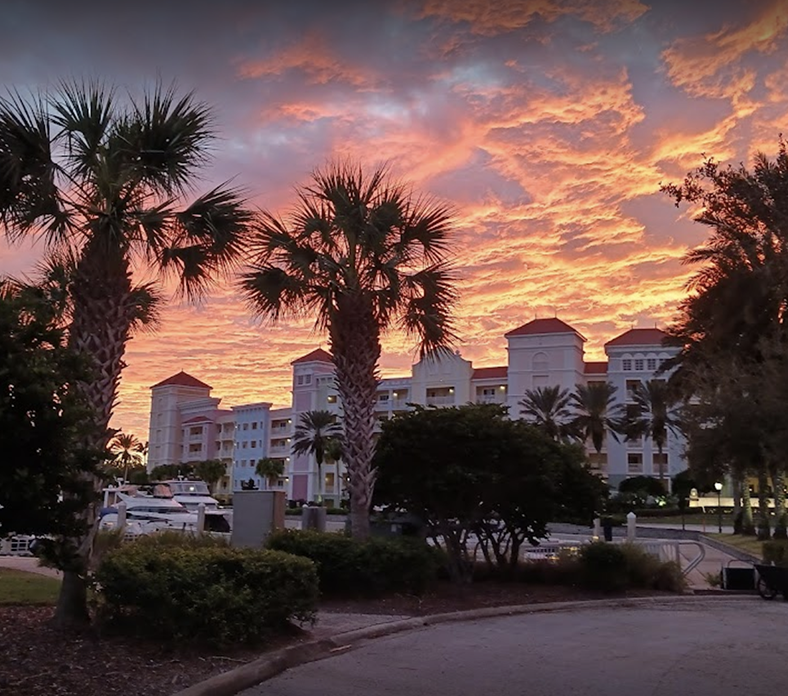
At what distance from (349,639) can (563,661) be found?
2.64 m

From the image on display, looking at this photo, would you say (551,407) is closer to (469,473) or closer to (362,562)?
(469,473)

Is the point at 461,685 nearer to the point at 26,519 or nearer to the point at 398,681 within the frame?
the point at 398,681

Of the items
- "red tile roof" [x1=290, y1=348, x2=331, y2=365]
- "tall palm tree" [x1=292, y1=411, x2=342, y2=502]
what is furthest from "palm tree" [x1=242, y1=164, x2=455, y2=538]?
"red tile roof" [x1=290, y1=348, x2=331, y2=365]

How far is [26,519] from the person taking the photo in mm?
7145

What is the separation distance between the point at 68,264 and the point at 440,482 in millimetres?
7599

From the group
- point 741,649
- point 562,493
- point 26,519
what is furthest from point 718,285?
point 26,519

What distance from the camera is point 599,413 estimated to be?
242 feet

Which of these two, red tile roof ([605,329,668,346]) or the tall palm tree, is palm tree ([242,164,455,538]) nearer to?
the tall palm tree

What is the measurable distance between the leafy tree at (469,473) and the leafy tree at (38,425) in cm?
845

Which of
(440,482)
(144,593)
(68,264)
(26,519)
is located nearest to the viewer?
(26,519)

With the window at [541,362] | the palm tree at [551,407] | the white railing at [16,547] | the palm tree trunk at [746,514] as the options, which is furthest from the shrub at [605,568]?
the window at [541,362]

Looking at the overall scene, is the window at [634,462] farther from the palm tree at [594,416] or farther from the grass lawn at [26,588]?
the grass lawn at [26,588]

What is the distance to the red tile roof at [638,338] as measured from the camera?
83.4 m

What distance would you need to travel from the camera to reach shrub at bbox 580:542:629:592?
15.6m
